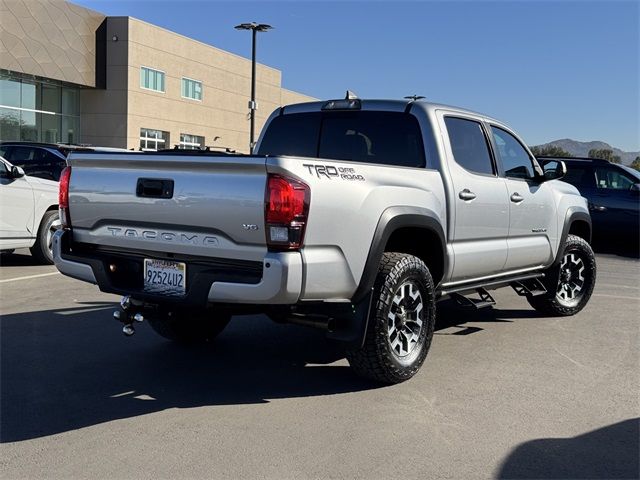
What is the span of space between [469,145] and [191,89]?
43896 mm

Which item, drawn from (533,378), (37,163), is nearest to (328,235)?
(533,378)

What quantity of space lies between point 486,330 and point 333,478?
3.68 metres

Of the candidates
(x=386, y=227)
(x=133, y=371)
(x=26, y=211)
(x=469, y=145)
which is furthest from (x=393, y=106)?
(x=26, y=211)

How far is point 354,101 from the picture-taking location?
571 cm

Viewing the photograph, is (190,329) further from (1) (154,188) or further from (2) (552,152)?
(2) (552,152)

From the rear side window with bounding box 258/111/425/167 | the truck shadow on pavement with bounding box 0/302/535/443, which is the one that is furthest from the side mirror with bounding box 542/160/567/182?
the rear side window with bounding box 258/111/425/167

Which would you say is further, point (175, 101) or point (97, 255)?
point (175, 101)

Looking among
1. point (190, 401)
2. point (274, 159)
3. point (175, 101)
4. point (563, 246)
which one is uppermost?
point (175, 101)

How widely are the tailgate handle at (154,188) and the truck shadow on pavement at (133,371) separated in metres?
1.35

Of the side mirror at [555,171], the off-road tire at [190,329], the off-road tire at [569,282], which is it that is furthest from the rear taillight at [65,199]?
the off-road tire at [569,282]

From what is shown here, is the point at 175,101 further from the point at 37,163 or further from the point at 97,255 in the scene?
the point at 97,255

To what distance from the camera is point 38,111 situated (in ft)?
121

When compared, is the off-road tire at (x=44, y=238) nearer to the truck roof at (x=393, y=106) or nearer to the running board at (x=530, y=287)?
the truck roof at (x=393, y=106)

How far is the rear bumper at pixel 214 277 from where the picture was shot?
384 centimetres
